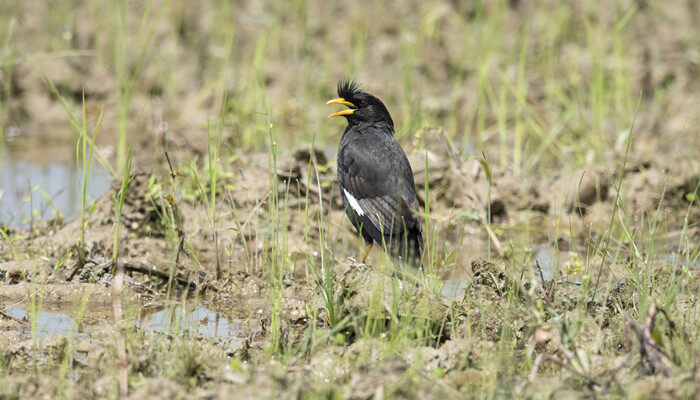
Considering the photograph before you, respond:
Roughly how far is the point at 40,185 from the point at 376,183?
2578 mm

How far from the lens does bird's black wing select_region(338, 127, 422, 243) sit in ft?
16.6

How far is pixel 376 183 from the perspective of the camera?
207 inches

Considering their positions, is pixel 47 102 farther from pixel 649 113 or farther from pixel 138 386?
pixel 138 386

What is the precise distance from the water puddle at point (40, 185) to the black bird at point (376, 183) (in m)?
1.63

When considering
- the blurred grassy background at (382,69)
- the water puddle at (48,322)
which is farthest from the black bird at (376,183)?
the blurred grassy background at (382,69)

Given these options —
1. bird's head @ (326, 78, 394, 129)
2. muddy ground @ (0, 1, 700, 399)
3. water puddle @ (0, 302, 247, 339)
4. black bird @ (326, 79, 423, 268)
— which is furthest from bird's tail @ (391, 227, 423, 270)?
bird's head @ (326, 78, 394, 129)

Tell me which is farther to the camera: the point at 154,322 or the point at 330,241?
the point at 330,241

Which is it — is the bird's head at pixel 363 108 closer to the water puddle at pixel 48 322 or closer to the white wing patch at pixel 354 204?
the white wing patch at pixel 354 204

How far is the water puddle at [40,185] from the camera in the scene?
5.93 meters

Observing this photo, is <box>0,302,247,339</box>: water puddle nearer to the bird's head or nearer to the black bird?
the black bird

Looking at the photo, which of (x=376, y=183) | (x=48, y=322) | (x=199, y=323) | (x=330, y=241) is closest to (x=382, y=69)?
(x=376, y=183)

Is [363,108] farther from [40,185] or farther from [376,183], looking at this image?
[40,185]

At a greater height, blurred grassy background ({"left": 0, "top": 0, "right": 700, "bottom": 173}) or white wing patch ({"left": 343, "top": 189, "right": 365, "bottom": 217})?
blurred grassy background ({"left": 0, "top": 0, "right": 700, "bottom": 173})

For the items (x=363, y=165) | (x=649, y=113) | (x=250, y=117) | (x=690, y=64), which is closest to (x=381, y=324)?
(x=363, y=165)
